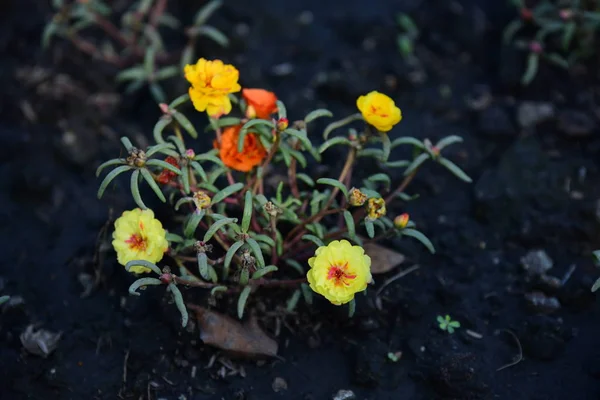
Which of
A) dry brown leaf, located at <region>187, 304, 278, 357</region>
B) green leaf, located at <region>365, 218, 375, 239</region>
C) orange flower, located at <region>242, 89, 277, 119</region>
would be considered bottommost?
dry brown leaf, located at <region>187, 304, 278, 357</region>

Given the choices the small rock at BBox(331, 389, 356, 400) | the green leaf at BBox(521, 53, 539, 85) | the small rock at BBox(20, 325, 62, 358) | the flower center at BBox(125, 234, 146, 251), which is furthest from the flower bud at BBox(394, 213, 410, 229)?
the small rock at BBox(20, 325, 62, 358)

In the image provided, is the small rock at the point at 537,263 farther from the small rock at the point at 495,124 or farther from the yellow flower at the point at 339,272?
the yellow flower at the point at 339,272

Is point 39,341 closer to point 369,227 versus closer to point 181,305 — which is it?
point 181,305

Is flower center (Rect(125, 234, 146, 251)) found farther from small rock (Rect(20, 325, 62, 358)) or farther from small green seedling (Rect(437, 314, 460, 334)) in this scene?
small green seedling (Rect(437, 314, 460, 334))

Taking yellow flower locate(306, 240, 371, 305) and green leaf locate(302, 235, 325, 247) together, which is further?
green leaf locate(302, 235, 325, 247)

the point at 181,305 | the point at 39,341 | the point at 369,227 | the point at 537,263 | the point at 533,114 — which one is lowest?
the point at 39,341

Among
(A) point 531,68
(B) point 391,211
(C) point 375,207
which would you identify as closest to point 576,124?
(A) point 531,68
